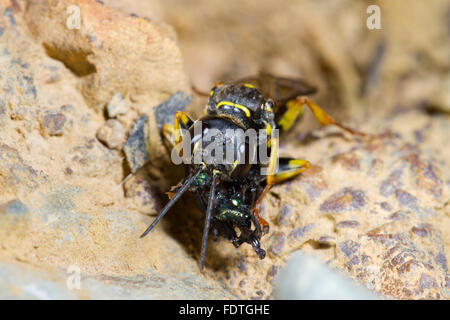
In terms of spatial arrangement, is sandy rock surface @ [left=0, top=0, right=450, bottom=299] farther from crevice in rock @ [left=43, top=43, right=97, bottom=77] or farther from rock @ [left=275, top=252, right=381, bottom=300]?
rock @ [left=275, top=252, right=381, bottom=300]

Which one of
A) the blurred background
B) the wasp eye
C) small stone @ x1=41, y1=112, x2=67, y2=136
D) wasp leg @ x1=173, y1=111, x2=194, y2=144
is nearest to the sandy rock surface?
small stone @ x1=41, y1=112, x2=67, y2=136

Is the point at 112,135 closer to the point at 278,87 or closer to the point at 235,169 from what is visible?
the point at 235,169

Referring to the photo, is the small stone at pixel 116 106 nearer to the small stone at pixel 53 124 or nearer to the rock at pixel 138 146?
the rock at pixel 138 146

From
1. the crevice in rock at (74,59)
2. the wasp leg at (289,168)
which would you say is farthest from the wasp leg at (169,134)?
the wasp leg at (289,168)

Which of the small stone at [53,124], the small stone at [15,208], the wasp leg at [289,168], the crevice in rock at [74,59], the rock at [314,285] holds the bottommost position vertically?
the rock at [314,285]

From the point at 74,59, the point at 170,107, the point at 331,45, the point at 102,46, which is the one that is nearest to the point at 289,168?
the point at 170,107

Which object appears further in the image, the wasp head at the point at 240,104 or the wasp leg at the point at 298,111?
the wasp leg at the point at 298,111
